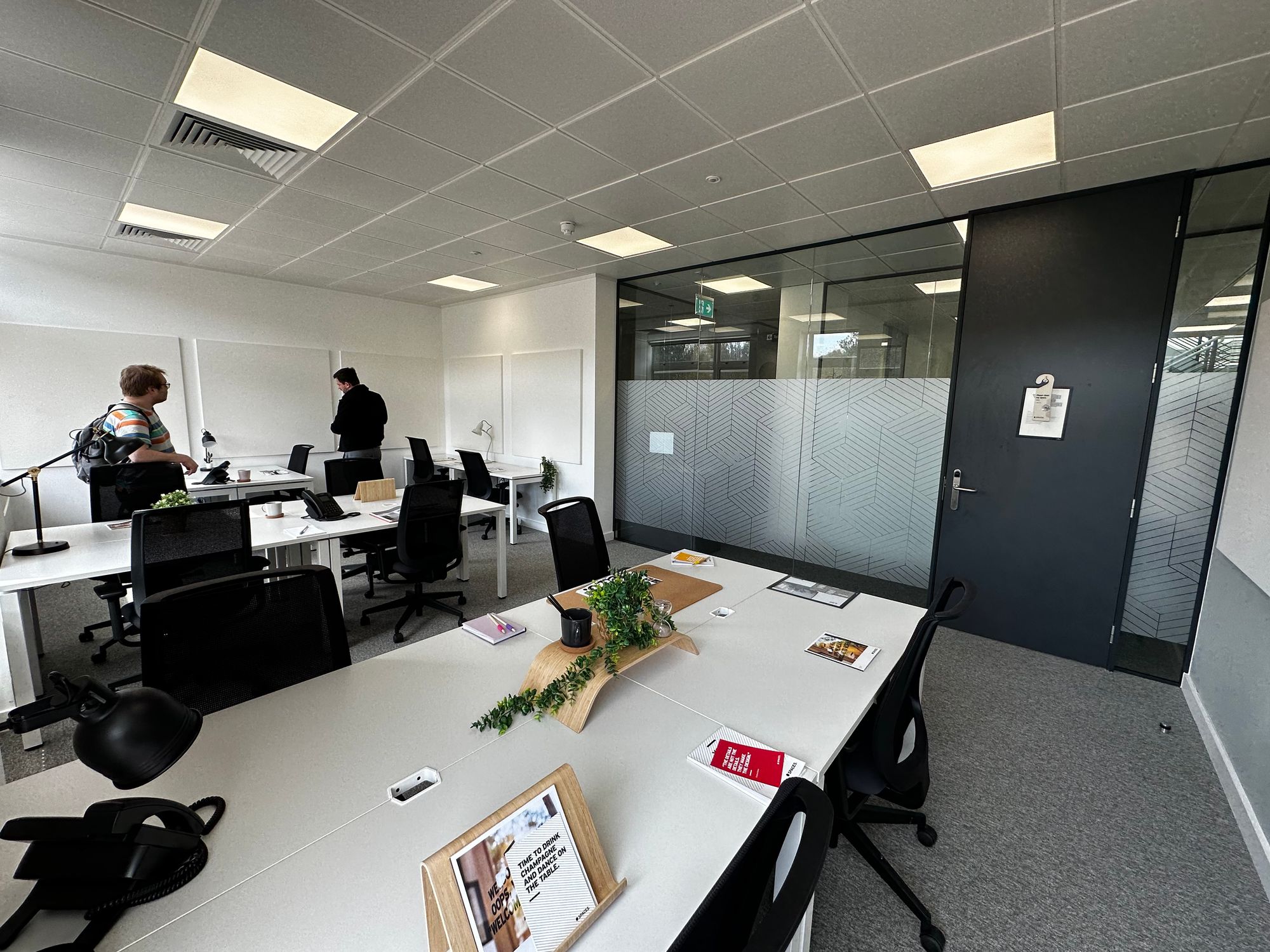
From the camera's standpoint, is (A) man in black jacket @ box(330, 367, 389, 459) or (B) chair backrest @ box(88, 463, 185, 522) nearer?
(B) chair backrest @ box(88, 463, 185, 522)

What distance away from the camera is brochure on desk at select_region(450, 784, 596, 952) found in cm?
76

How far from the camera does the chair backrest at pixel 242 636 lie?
1350 millimetres

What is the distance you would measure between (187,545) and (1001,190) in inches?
187

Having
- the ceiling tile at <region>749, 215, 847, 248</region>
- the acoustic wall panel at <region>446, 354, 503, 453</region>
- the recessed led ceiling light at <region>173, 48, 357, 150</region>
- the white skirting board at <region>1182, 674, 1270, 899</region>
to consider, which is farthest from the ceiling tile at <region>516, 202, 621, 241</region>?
the white skirting board at <region>1182, 674, 1270, 899</region>

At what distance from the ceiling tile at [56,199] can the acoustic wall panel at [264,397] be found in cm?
199

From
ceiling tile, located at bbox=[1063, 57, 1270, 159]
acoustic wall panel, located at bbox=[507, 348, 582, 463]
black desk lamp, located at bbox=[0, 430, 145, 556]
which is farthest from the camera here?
acoustic wall panel, located at bbox=[507, 348, 582, 463]

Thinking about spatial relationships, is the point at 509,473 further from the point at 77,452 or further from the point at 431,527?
the point at 77,452

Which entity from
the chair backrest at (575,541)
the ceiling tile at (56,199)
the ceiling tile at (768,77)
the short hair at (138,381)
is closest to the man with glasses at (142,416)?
the short hair at (138,381)

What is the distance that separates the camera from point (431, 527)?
137 inches

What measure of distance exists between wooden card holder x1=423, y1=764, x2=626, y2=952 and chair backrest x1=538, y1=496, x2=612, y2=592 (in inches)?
58.7

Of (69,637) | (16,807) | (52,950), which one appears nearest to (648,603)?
(52,950)

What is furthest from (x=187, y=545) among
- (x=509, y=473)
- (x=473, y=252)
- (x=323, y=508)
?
(x=509, y=473)

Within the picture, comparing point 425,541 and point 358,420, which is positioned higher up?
point 358,420

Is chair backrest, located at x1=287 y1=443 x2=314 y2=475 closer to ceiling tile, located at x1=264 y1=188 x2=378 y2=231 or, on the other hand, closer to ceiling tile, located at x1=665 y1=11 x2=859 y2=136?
ceiling tile, located at x1=264 y1=188 x2=378 y2=231
